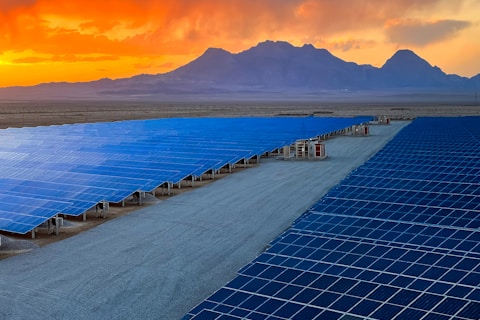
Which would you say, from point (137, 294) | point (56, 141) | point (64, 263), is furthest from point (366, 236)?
point (56, 141)

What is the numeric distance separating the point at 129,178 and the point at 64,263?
37.9ft

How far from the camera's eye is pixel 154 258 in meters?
19.8

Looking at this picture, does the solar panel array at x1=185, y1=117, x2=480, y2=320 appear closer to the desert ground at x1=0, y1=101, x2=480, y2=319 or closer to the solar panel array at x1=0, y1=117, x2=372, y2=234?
the desert ground at x1=0, y1=101, x2=480, y2=319

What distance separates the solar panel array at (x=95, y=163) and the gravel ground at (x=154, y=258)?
2.27m

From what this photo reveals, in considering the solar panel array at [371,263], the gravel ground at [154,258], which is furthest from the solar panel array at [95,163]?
the solar panel array at [371,263]

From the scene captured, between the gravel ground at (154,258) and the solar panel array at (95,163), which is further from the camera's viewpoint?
the solar panel array at (95,163)

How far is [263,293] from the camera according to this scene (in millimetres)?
12531

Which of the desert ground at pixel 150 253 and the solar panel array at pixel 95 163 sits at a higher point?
the solar panel array at pixel 95 163

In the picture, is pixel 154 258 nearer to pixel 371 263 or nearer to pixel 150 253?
pixel 150 253

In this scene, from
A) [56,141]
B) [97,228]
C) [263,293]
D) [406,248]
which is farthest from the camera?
[56,141]

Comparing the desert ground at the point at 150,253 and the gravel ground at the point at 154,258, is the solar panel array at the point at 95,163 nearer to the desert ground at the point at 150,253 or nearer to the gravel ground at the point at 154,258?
the desert ground at the point at 150,253

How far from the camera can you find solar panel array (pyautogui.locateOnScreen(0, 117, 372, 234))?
2578cm

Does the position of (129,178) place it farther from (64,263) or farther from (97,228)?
(64,263)

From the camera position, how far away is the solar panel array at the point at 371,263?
11453 mm
